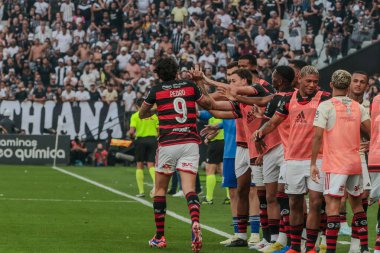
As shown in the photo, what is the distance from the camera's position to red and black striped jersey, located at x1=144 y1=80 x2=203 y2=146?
14.0 m

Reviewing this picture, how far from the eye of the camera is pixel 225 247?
14.3 meters

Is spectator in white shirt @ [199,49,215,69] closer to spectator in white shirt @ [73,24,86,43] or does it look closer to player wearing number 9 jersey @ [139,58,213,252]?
spectator in white shirt @ [73,24,86,43]

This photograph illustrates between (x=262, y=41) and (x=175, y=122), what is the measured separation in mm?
27154

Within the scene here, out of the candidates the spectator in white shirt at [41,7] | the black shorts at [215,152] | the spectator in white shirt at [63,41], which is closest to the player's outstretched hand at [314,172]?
the black shorts at [215,152]

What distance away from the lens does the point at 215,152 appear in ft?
76.7

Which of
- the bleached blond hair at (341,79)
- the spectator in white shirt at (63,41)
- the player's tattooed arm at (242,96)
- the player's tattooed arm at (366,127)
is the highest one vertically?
the spectator in white shirt at (63,41)

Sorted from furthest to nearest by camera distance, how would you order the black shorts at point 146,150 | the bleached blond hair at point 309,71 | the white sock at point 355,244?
the black shorts at point 146,150 < the white sock at point 355,244 < the bleached blond hair at point 309,71

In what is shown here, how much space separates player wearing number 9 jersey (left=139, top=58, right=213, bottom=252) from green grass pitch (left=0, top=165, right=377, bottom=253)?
0.90 metres

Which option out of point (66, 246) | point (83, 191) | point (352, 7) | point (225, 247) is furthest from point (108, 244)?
point (352, 7)

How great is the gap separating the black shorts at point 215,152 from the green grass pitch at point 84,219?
0.83 metres

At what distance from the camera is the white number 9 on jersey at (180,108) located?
45.8 ft

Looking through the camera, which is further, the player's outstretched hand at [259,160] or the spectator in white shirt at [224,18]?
the spectator in white shirt at [224,18]

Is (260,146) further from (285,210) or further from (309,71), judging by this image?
(309,71)

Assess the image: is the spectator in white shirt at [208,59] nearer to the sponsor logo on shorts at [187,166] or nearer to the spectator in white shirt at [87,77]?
the spectator in white shirt at [87,77]
